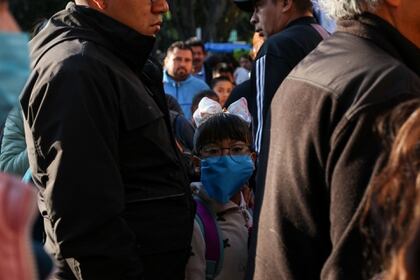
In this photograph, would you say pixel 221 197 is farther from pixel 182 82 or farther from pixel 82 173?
pixel 182 82

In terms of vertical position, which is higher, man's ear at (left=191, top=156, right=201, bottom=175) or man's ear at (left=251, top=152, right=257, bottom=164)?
man's ear at (left=191, top=156, right=201, bottom=175)

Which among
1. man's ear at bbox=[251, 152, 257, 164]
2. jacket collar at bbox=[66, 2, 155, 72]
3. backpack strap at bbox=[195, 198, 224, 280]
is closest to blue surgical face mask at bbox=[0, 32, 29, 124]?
jacket collar at bbox=[66, 2, 155, 72]

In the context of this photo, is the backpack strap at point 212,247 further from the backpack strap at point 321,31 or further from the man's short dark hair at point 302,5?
the man's short dark hair at point 302,5

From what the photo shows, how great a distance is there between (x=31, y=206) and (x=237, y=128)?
247 cm

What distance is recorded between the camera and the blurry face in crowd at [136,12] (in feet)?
10.8

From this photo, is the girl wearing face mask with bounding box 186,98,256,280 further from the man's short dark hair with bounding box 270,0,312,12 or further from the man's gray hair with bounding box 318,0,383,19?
the man's gray hair with bounding box 318,0,383,19

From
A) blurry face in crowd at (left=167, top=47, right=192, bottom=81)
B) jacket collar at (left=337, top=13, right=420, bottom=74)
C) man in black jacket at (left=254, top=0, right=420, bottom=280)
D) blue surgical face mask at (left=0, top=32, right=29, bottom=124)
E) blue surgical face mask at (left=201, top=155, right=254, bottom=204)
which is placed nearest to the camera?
blue surgical face mask at (left=0, top=32, right=29, bottom=124)

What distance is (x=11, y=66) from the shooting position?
1510 mm

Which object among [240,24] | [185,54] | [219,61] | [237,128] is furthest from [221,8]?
[237,128]

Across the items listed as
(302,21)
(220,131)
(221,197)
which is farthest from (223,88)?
(221,197)

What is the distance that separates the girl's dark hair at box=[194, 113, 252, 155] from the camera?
378cm

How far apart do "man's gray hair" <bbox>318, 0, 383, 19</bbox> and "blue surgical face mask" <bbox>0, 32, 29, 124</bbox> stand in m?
1.16

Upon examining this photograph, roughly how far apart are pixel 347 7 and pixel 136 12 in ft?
3.54

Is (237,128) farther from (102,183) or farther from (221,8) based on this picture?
(221,8)
